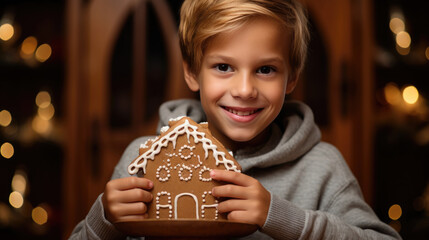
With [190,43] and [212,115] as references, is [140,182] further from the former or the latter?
[190,43]

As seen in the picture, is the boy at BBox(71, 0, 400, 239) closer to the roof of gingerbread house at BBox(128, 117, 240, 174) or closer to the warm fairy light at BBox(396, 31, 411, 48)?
the roof of gingerbread house at BBox(128, 117, 240, 174)

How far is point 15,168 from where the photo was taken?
2422 millimetres

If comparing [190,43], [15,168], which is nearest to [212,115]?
[190,43]

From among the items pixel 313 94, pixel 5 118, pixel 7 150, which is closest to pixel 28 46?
pixel 5 118

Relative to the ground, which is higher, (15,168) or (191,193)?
(191,193)

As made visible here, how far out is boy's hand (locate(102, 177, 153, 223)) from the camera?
2.50 ft

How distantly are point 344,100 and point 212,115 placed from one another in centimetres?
123

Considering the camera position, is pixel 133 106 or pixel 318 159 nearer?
pixel 318 159

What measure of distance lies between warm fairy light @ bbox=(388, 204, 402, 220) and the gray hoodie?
3.98 feet

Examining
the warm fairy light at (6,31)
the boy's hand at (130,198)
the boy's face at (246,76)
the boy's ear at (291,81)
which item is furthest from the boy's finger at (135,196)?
the warm fairy light at (6,31)

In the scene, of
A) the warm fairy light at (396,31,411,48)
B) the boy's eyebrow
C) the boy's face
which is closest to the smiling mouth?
the boy's face

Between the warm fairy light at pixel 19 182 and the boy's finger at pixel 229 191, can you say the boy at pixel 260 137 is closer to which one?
the boy's finger at pixel 229 191

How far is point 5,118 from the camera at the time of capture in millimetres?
2408

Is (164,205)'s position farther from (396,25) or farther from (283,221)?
(396,25)
